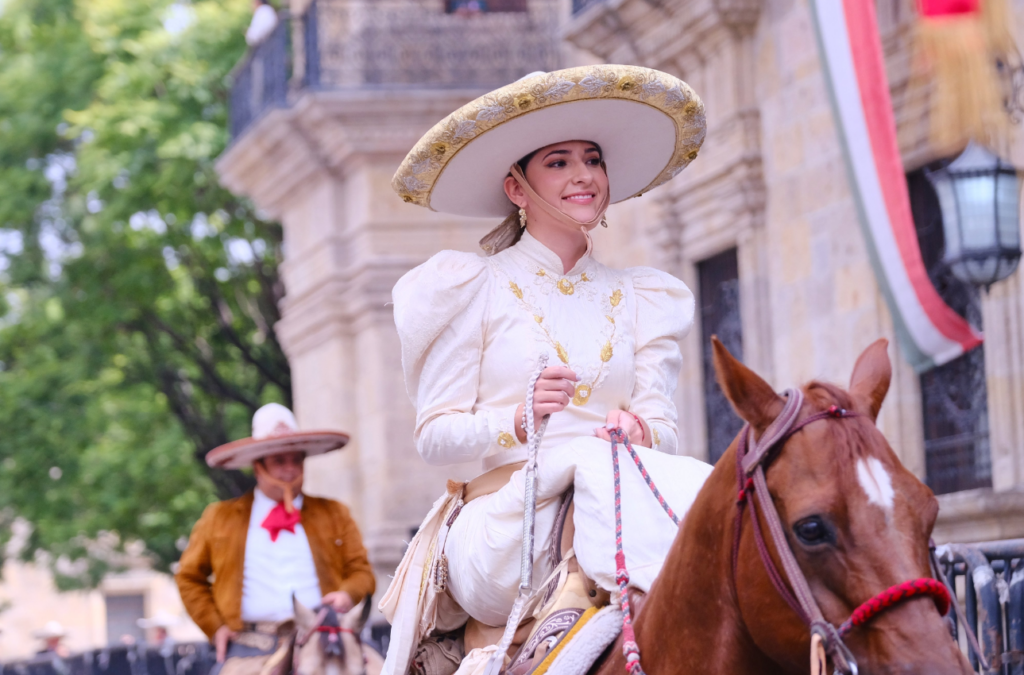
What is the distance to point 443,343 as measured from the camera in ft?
13.3

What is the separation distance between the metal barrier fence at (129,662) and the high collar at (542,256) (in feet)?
28.2

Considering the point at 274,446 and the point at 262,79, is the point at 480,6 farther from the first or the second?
the point at 274,446

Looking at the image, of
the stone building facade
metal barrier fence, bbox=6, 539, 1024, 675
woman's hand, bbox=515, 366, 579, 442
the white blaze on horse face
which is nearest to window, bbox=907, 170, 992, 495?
the stone building facade

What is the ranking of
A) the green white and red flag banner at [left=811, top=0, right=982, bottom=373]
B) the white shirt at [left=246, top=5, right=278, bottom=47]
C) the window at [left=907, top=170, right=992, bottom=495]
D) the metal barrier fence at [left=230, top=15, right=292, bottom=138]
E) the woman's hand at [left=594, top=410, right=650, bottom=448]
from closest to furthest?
the woman's hand at [left=594, top=410, right=650, bottom=448]
the green white and red flag banner at [left=811, top=0, right=982, bottom=373]
the window at [left=907, top=170, right=992, bottom=495]
the metal barrier fence at [left=230, top=15, right=292, bottom=138]
the white shirt at [left=246, top=5, right=278, bottom=47]

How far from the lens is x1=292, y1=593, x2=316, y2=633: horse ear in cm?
735

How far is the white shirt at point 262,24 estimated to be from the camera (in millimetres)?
17609

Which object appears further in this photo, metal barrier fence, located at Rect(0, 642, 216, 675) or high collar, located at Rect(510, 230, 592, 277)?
A: metal barrier fence, located at Rect(0, 642, 216, 675)

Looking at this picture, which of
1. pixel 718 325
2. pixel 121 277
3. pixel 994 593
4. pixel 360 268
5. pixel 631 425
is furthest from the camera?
pixel 121 277

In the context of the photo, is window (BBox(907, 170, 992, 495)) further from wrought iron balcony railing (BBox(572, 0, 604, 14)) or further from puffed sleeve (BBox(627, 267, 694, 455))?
puffed sleeve (BBox(627, 267, 694, 455))

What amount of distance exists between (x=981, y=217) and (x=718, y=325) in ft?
18.5

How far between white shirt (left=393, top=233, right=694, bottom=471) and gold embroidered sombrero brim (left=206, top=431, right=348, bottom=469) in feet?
13.7

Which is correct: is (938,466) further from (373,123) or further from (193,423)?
(193,423)

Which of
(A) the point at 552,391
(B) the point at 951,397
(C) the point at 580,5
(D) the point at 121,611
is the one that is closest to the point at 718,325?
(C) the point at 580,5

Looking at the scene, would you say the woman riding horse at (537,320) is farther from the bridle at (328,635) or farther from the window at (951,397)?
the window at (951,397)
